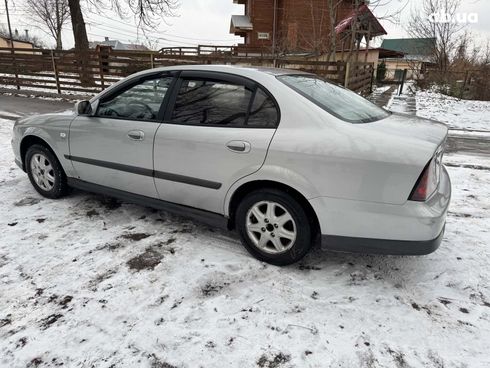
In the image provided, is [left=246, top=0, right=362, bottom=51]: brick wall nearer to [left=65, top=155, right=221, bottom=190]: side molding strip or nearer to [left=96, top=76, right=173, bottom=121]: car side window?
[left=96, top=76, right=173, bottom=121]: car side window

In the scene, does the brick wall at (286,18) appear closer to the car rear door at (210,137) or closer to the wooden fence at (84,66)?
the wooden fence at (84,66)

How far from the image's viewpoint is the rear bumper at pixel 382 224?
7.77 ft

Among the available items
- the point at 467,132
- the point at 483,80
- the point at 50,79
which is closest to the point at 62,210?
the point at 467,132

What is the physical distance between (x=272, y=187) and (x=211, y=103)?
89 cm

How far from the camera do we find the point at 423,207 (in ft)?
7.74

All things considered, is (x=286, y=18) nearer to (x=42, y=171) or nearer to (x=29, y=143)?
(x=29, y=143)

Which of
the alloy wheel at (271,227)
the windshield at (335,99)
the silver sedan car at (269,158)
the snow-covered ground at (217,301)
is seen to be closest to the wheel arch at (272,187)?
the silver sedan car at (269,158)

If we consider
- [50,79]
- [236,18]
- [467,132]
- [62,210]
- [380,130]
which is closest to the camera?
[380,130]

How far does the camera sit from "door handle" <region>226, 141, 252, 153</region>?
2742 millimetres

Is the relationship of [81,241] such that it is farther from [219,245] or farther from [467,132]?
[467,132]

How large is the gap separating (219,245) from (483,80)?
1730cm

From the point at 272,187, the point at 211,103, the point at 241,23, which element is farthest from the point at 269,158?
the point at 241,23

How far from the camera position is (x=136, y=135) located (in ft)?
10.8

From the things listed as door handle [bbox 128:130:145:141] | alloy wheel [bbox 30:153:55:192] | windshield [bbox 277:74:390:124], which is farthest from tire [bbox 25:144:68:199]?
windshield [bbox 277:74:390:124]
